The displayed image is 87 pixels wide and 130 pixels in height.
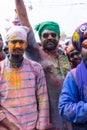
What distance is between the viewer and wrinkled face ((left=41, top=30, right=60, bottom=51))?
11.9 feet

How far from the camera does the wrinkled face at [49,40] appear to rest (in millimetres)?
3623

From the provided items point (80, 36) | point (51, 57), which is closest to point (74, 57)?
point (51, 57)

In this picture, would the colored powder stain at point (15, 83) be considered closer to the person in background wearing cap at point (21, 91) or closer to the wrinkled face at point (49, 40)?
the person in background wearing cap at point (21, 91)

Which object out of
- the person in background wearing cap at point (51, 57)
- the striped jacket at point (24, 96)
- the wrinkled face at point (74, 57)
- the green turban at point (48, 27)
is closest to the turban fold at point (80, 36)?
the striped jacket at point (24, 96)

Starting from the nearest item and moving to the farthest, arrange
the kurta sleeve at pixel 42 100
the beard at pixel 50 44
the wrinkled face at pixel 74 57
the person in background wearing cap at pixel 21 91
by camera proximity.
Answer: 1. the person in background wearing cap at pixel 21 91
2. the kurta sleeve at pixel 42 100
3. the beard at pixel 50 44
4. the wrinkled face at pixel 74 57

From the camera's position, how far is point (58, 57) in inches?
147

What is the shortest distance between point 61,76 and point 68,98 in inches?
47.2

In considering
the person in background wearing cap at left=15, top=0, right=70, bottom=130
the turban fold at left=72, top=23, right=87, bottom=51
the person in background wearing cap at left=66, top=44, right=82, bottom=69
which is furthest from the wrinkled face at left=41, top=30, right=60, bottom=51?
the turban fold at left=72, top=23, right=87, bottom=51

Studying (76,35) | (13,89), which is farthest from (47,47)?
(76,35)

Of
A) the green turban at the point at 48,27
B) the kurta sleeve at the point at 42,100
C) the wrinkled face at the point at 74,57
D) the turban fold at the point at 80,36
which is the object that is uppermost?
the green turban at the point at 48,27

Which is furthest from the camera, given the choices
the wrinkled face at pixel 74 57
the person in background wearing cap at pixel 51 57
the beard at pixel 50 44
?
the wrinkled face at pixel 74 57

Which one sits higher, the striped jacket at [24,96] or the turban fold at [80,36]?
the turban fold at [80,36]

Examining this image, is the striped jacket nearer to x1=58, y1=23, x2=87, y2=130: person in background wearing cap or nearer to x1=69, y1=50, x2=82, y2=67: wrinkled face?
x1=69, y1=50, x2=82, y2=67: wrinkled face

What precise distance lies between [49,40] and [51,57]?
0.70ft
